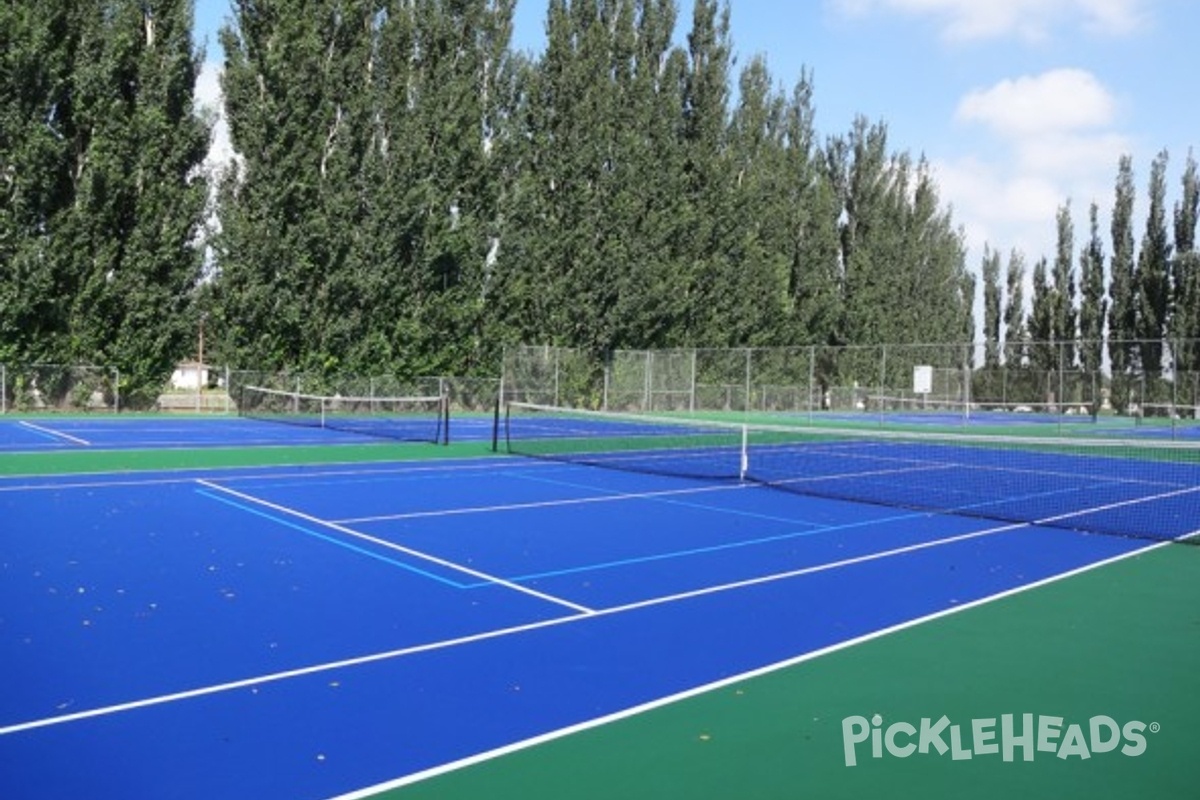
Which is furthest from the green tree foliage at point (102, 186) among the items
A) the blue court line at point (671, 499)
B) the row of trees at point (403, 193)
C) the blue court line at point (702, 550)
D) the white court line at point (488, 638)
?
the white court line at point (488, 638)

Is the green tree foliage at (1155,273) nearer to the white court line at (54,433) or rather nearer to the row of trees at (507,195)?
the row of trees at (507,195)

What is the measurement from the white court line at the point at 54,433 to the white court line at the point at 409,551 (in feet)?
26.9

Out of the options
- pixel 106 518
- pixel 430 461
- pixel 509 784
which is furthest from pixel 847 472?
pixel 509 784

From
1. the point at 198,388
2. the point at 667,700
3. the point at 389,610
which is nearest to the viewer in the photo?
the point at 667,700

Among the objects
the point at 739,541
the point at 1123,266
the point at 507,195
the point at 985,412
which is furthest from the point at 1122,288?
the point at 739,541

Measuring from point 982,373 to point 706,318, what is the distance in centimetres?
1366

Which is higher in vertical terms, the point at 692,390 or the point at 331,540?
the point at 692,390

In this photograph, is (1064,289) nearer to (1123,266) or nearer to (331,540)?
(1123,266)

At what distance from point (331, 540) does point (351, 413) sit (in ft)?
81.8

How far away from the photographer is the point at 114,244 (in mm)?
29906

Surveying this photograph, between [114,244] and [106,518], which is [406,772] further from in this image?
[114,244]

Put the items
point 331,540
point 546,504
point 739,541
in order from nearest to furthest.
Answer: point 331,540 → point 739,541 → point 546,504

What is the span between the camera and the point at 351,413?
112 ft
